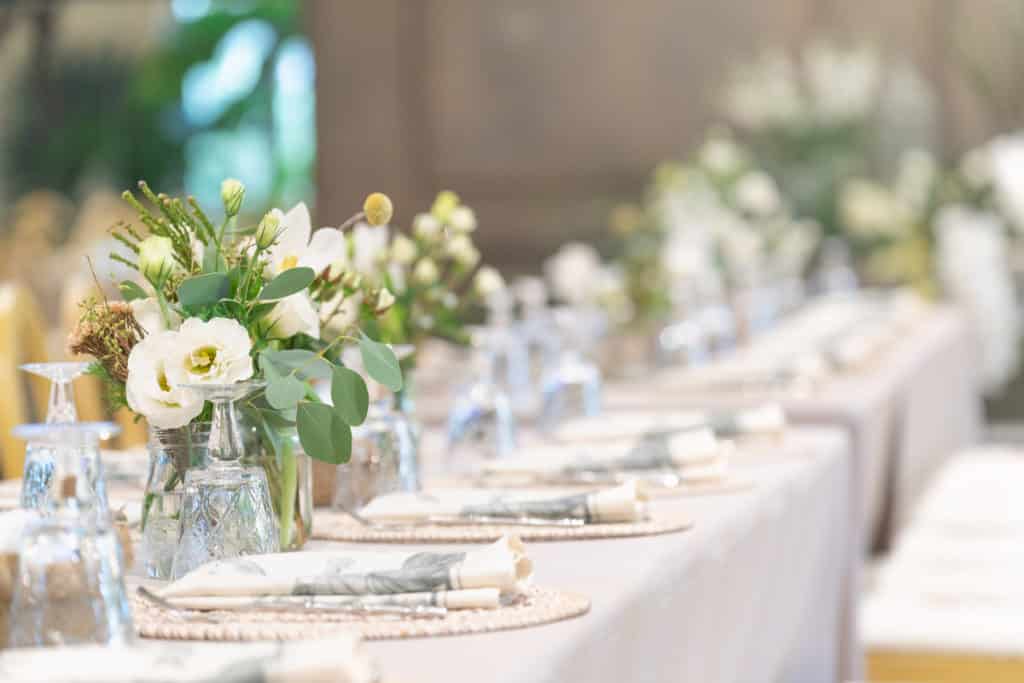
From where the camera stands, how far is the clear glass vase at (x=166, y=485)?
1553 mm

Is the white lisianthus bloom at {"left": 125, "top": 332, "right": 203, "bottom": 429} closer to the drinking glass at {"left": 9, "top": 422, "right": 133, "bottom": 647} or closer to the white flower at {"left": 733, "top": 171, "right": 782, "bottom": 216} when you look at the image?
the drinking glass at {"left": 9, "top": 422, "right": 133, "bottom": 647}

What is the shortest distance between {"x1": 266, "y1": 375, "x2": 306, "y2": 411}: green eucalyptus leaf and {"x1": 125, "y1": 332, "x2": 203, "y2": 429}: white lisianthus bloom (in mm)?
85

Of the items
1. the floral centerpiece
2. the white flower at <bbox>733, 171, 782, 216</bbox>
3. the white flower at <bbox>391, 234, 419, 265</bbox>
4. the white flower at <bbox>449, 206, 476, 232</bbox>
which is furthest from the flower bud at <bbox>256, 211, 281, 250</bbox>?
the white flower at <bbox>733, 171, 782, 216</bbox>

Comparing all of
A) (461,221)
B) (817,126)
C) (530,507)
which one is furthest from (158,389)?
(817,126)

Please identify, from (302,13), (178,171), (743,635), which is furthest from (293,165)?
(743,635)

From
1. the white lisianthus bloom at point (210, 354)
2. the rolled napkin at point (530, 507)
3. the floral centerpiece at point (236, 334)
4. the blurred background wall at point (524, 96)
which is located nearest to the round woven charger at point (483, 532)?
the rolled napkin at point (530, 507)

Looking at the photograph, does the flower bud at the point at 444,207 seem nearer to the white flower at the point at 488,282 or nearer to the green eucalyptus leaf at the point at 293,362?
the white flower at the point at 488,282

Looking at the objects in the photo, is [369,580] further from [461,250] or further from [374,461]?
[461,250]

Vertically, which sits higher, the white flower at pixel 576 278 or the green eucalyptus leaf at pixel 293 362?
the white flower at pixel 576 278

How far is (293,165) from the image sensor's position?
1472 cm

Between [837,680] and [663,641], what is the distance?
58.6 inches

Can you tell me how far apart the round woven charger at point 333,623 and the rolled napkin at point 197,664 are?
197 mm

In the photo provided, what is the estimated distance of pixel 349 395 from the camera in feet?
4.85

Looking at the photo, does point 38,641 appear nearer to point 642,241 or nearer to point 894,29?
point 642,241
